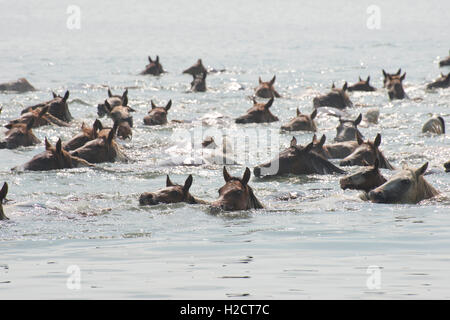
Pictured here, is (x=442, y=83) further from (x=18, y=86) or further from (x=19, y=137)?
(x=19, y=137)

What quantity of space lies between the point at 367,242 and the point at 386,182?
284cm

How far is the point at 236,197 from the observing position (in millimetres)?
13250

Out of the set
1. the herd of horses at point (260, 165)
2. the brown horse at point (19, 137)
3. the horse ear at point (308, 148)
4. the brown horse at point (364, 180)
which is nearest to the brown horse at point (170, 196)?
the herd of horses at point (260, 165)

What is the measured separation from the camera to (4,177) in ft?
54.6

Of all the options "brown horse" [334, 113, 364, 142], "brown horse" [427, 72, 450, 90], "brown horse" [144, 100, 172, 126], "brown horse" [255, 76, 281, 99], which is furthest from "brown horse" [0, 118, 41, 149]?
"brown horse" [427, 72, 450, 90]

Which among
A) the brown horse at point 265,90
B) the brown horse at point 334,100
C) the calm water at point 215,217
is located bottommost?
the calm water at point 215,217

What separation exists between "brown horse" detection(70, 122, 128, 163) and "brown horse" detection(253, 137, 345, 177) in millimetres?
3262

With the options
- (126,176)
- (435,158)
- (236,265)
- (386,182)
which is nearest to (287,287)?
(236,265)

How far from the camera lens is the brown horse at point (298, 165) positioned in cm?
1697

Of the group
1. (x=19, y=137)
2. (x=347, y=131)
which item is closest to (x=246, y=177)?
(x=347, y=131)

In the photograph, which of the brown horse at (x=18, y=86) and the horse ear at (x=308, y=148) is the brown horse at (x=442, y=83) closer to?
the brown horse at (x=18, y=86)

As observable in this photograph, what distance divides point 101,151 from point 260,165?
3.42m

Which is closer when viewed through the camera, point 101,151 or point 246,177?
point 246,177
